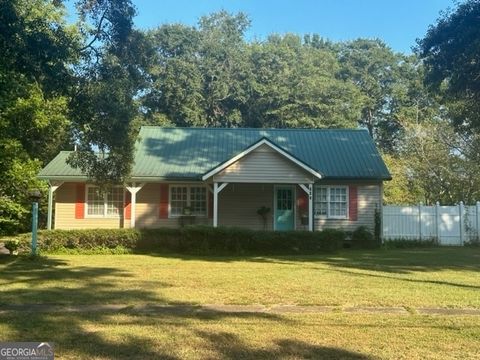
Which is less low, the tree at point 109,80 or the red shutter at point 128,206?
the tree at point 109,80

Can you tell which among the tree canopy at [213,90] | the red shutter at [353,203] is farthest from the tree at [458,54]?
the red shutter at [353,203]

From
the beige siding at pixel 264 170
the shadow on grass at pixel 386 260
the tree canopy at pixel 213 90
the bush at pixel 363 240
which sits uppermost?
the tree canopy at pixel 213 90

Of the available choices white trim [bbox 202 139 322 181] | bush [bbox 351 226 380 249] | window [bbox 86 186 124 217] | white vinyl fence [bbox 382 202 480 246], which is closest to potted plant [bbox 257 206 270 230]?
white trim [bbox 202 139 322 181]

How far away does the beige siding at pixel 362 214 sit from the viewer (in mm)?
23906

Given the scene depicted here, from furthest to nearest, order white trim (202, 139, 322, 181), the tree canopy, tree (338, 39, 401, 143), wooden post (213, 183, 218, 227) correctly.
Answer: tree (338, 39, 401, 143), white trim (202, 139, 322, 181), wooden post (213, 183, 218, 227), the tree canopy

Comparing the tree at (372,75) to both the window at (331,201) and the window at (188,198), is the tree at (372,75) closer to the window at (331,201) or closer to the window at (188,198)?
the window at (331,201)

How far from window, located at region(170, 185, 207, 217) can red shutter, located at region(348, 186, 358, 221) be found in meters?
6.31

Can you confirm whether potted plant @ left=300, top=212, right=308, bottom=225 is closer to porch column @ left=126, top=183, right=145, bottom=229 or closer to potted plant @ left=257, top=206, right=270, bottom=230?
potted plant @ left=257, top=206, right=270, bottom=230

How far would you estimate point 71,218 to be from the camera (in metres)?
24.3

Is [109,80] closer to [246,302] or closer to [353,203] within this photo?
[246,302]

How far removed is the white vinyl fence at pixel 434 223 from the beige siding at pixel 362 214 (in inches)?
50.1

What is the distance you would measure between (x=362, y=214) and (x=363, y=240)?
132 cm

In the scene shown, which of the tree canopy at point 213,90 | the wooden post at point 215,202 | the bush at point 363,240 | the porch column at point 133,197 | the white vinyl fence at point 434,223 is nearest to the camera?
the tree canopy at point 213,90

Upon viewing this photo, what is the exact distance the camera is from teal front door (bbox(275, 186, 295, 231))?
24.0m
